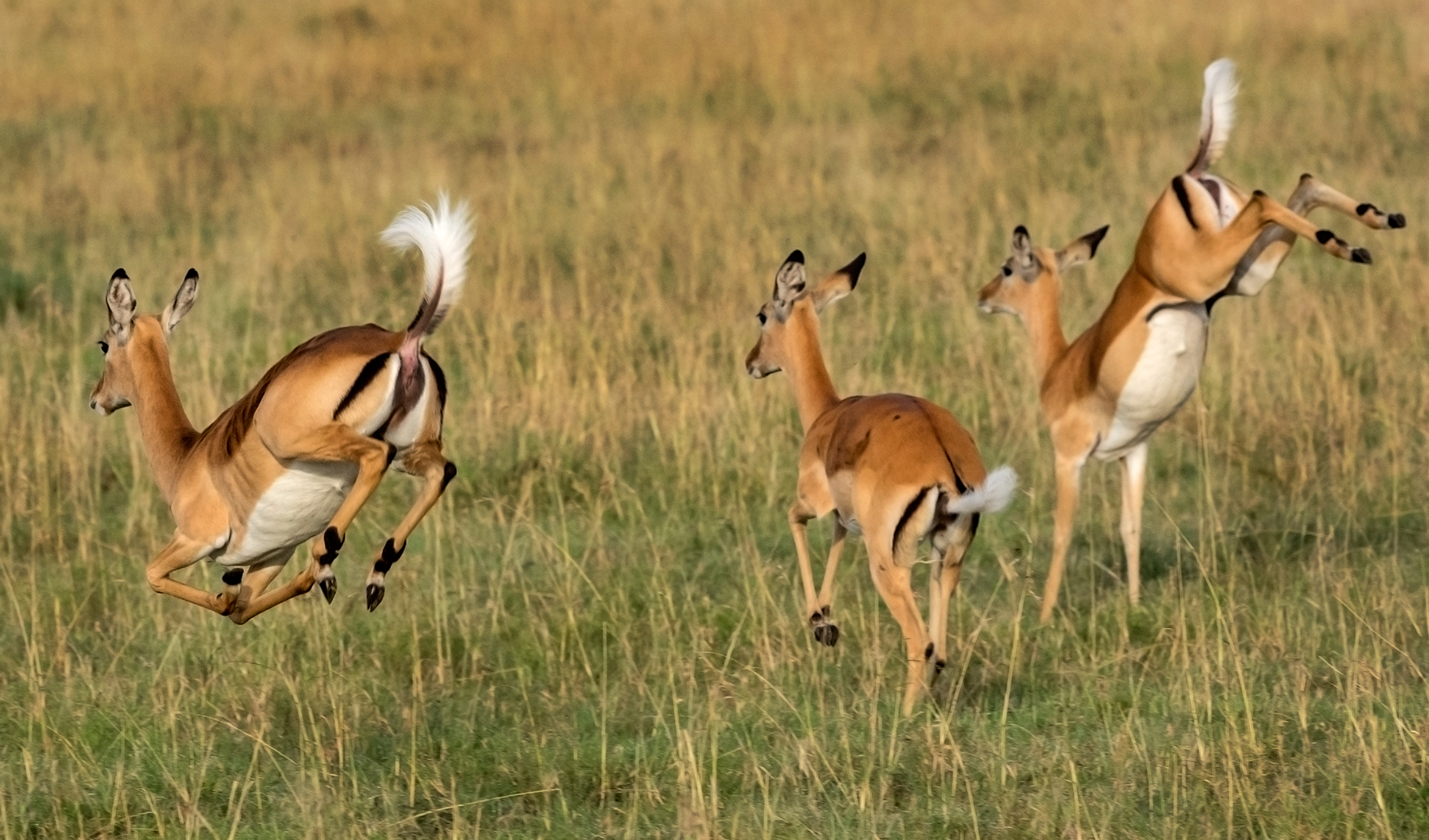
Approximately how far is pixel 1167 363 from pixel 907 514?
1.31 m

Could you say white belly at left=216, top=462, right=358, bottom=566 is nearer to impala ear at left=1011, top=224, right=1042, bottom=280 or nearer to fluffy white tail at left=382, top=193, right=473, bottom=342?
fluffy white tail at left=382, top=193, right=473, bottom=342

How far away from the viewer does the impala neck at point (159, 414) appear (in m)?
4.99

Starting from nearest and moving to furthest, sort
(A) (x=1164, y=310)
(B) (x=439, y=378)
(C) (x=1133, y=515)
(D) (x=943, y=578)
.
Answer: (B) (x=439, y=378) → (D) (x=943, y=578) → (A) (x=1164, y=310) → (C) (x=1133, y=515)

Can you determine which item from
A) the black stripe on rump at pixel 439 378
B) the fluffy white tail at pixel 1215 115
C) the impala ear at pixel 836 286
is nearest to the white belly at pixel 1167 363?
the fluffy white tail at pixel 1215 115

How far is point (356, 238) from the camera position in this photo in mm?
9625

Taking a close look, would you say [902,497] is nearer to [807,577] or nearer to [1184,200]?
[807,577]

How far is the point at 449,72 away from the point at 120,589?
8.10m

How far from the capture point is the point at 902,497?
15.5 ft

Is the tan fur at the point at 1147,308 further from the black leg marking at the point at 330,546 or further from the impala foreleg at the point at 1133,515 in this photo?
the black leg marking at the point at 330,546

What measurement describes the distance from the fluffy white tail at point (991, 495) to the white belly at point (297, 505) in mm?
1346

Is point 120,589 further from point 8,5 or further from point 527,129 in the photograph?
point 8,5

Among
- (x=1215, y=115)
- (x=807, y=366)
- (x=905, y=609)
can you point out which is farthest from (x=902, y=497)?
(x=1215, y=115)

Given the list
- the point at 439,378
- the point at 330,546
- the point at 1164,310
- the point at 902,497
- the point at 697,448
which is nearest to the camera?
the point at 330,546

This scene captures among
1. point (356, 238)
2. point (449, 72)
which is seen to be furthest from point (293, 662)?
point (449, 72)
